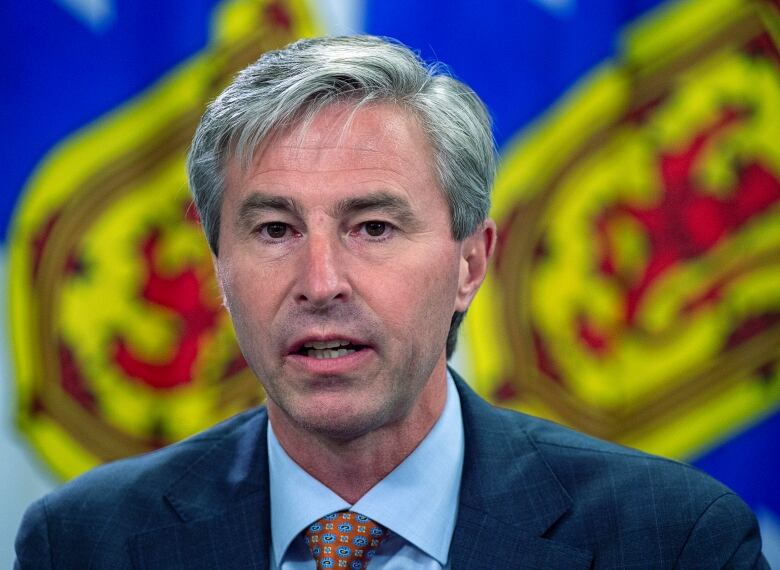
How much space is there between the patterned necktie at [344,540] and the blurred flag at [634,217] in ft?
3.54

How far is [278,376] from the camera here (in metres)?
1.33

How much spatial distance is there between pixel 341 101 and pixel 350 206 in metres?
0.16

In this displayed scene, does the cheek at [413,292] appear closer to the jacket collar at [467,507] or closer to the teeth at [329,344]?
the teeth at [329,344]

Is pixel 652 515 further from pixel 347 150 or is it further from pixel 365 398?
pixel 347 150

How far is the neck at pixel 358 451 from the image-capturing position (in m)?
1.42

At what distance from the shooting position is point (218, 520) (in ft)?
4.83

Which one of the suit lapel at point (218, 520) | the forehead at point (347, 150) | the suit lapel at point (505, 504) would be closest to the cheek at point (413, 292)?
the forehead at point (347, 150)

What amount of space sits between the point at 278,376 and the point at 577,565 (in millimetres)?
482

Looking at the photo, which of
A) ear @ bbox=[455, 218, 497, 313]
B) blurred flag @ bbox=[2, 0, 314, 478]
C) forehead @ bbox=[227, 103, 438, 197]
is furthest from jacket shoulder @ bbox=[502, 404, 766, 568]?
blurred flag @ bbox=[2, 0, 314, 478]

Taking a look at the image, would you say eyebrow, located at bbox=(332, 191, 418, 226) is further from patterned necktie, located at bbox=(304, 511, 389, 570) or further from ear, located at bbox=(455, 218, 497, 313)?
patterned necktie, located at bbox=(304, 511, 389, 570)

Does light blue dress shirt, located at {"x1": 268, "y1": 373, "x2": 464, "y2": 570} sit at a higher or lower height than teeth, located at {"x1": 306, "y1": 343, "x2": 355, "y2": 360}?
lower

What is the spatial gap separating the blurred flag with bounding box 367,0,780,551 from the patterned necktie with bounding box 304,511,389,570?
108cm

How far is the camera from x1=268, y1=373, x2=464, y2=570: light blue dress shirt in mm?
1390

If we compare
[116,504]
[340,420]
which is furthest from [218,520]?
[340,420]
